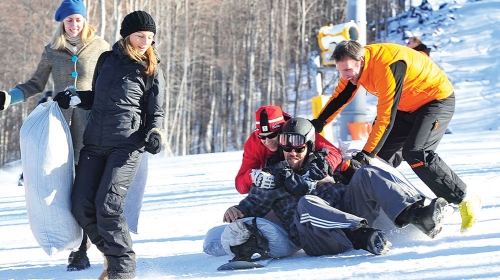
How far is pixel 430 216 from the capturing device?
12.6 feet

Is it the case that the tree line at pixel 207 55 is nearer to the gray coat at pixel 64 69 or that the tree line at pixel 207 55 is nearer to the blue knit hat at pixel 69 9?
the gray coat at pixel 64 69

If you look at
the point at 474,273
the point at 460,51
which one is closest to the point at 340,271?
the point at 474,273

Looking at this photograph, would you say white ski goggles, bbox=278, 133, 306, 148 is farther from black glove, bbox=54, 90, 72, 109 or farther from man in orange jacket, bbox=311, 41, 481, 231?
black glove, bbox=54, 90, 72, 109

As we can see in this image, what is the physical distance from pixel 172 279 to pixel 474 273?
160cm

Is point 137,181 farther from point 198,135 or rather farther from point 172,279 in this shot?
point 198,135

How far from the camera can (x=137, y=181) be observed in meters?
4.27

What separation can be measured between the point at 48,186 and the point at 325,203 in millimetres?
1572

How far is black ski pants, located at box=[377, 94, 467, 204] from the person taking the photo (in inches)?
177

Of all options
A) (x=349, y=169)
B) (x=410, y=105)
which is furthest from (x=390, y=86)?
(x=349, y=169)

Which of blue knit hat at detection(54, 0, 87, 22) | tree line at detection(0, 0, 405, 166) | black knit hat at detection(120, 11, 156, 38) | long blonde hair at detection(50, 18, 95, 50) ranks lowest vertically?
tree line at detection(0, 0, 405, 166)

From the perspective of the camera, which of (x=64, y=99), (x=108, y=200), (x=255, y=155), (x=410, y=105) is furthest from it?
(x=410, y=105)

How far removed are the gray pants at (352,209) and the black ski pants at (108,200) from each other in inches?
39.9

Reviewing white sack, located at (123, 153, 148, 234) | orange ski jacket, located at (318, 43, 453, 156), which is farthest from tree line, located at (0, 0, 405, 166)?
white sack, located at (123, 153, 148, 234)

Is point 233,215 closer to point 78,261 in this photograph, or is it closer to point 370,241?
point 370,241
